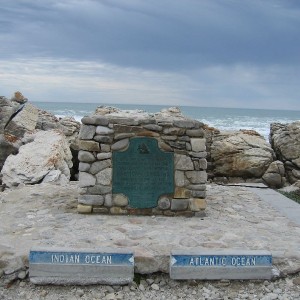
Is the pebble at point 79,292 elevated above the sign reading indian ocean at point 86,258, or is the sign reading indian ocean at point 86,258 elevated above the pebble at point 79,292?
the sign reading indian ocean at point 86,258

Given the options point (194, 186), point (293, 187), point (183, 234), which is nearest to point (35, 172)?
point (194, 186)

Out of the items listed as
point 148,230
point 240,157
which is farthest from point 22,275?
point 240,157

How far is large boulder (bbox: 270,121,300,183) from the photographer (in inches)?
537

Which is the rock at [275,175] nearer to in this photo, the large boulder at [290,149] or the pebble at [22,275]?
the large boulder at [290,149]

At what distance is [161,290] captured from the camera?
505cm

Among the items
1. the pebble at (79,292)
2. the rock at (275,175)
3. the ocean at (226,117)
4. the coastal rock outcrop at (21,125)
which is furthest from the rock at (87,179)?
the ocean at (226,117)

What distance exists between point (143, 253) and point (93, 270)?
615 mm

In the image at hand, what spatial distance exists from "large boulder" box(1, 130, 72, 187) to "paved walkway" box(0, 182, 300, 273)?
133 cm

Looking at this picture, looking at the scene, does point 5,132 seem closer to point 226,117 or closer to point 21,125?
point 21,125

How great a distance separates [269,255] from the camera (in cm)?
518

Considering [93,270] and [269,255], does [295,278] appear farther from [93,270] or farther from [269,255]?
[93,270]

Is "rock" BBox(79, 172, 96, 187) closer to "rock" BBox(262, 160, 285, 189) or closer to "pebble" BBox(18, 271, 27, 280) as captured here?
"pebble" BBox(18, 271, 27, 280)

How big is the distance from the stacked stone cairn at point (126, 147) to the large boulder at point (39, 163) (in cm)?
299

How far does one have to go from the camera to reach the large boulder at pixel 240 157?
13.1 m
